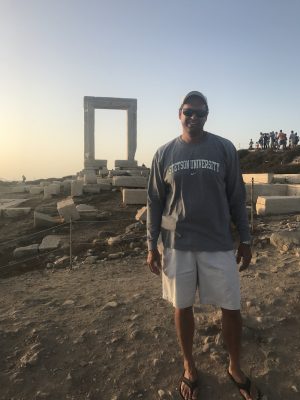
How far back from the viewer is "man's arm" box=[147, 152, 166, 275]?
3.17 metres

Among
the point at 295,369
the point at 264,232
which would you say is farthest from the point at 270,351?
the point at 264,232

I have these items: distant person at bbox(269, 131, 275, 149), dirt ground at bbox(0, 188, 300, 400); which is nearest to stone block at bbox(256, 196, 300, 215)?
dirt ground at bbox(0, 188, 300, 400)

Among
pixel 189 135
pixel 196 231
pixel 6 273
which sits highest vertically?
pixel 189 135

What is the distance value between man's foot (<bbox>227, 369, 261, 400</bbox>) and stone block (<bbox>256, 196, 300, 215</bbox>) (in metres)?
7.00

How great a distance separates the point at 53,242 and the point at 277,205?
17.2ft

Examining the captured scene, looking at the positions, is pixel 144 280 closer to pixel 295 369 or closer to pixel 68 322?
pixel 68 322

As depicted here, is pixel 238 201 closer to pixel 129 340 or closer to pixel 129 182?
pixel 129 340

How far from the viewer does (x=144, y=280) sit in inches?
221

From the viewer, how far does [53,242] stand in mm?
9094

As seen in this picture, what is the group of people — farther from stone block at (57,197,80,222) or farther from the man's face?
the man's face

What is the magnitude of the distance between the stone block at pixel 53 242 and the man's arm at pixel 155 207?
567 cm

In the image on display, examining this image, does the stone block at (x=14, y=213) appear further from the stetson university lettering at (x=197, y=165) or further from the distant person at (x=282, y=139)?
the distant person at (x=282, y=139)

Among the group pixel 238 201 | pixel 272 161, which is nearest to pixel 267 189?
pixel 238 201

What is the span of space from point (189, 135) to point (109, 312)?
88.0 inches
